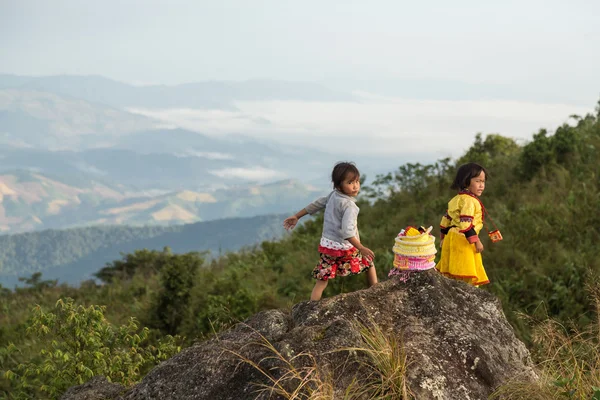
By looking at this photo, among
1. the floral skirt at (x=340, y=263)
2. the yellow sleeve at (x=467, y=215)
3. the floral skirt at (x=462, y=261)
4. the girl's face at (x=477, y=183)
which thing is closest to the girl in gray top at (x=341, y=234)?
the floral skirt at (x=340, y=263)

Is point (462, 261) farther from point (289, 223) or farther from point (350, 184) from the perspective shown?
point (289, 223)

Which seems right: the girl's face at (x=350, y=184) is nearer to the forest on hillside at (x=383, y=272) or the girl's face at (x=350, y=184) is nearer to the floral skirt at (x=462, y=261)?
the floral skirt at (x=462, y=261)

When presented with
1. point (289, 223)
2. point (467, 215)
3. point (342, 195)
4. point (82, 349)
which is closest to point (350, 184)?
point (342, 195)

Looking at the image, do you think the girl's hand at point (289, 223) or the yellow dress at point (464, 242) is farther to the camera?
the girl's hand at point (289, 223)

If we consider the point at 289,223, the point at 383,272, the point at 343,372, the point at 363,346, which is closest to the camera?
the point at 343,372

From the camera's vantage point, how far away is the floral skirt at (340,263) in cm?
661

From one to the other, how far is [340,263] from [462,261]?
51.1 inches

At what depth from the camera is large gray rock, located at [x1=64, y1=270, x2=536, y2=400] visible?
4.27 metres

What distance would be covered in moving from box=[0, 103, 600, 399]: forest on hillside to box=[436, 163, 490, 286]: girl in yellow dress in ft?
4.78

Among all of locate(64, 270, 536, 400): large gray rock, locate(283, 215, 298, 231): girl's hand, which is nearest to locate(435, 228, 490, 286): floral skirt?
locate(64, 270, 536, 400): large gray rock

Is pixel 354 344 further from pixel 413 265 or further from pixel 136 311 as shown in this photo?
pixel 136 311

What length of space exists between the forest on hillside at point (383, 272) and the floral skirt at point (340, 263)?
2.30 meters

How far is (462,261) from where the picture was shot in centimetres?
661

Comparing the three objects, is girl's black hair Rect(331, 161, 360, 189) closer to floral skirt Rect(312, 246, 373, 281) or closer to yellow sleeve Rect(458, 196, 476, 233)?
floral skirt Rect(312, 246, 373, 281)
